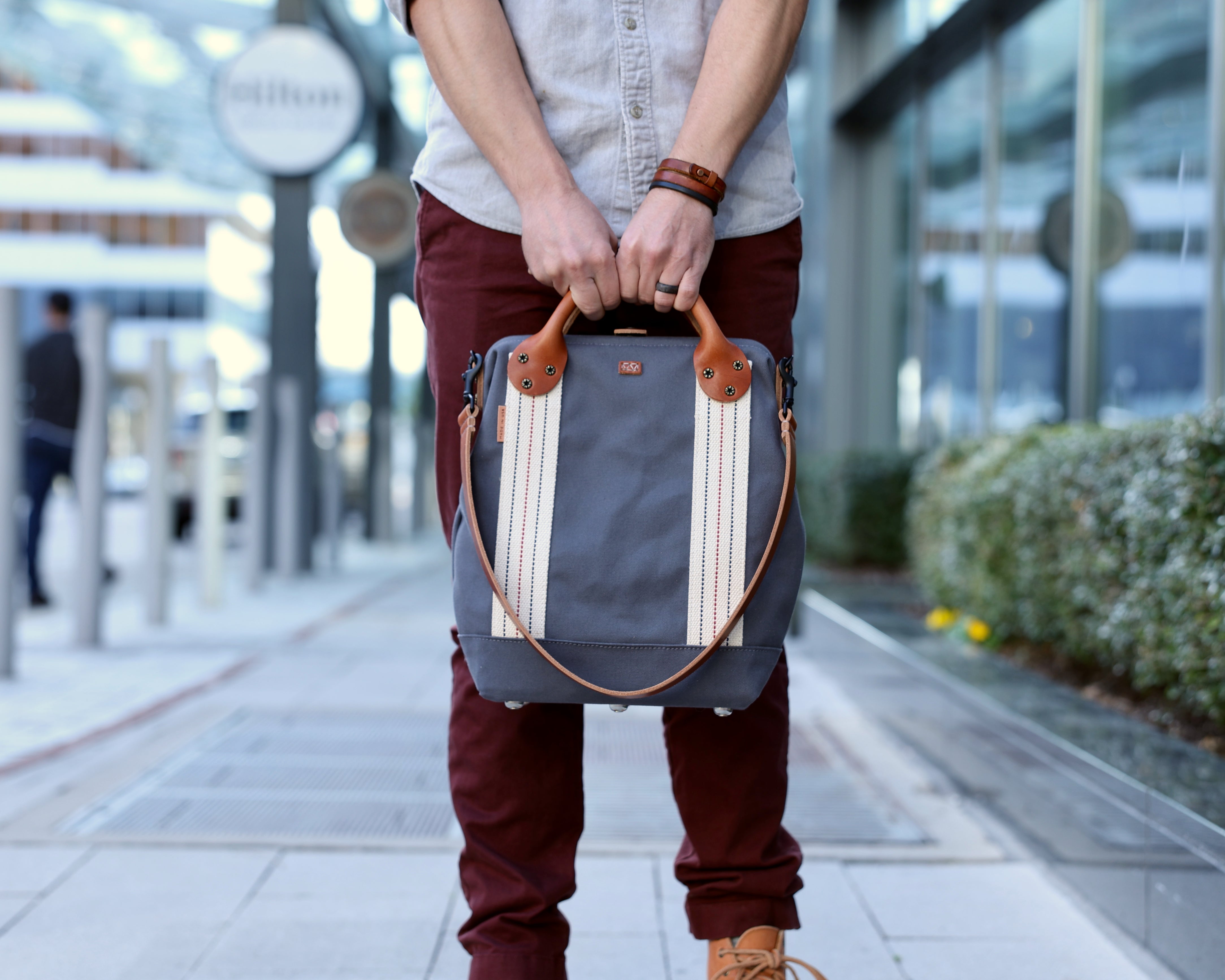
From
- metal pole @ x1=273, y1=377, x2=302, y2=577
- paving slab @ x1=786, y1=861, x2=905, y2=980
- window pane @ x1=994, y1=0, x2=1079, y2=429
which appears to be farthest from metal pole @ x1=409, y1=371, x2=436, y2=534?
paving slab @ x1=786, y1=861, x2=905, y2=980

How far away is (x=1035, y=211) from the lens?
6.65 metres

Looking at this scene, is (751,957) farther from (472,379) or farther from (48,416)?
(48,416)

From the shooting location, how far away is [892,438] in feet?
31.9

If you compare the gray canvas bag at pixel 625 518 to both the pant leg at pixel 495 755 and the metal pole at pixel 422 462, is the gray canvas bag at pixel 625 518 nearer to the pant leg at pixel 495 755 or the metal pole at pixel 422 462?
the pant leg at pixel 495 755

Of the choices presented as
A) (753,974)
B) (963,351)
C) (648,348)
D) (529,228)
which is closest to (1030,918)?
(753,974)

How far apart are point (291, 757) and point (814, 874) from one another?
1.56m

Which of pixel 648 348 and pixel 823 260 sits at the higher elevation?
pixel 823 260

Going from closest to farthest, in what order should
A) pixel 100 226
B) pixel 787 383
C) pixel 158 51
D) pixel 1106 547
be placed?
pixel 787 383
pixel 1106 547
pixel 158 51
pixel 100 226

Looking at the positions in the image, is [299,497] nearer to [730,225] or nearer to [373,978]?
[373,978]

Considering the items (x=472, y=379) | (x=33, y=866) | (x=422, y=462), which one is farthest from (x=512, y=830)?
(x=422, y=462)

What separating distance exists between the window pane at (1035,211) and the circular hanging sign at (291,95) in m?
3.98

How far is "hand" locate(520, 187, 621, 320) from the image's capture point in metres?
1.31

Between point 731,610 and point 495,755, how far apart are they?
0.35 meters

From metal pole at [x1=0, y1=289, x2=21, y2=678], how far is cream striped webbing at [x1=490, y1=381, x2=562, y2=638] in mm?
3344
